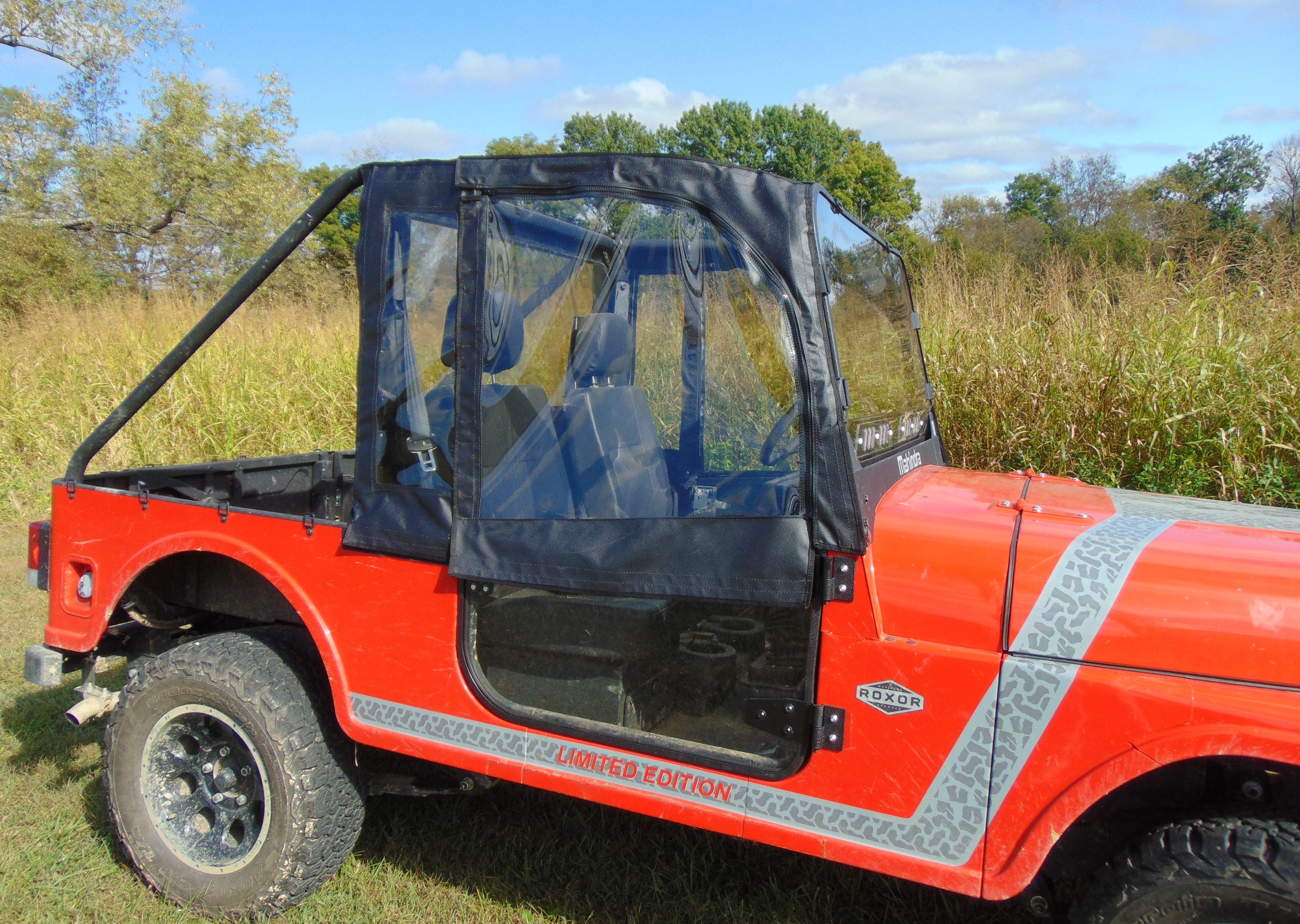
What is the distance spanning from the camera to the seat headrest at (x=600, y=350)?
2354mm

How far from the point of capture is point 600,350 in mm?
2434

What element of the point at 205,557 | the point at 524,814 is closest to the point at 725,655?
the point at 524,814

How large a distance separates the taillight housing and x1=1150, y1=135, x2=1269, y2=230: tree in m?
17.1

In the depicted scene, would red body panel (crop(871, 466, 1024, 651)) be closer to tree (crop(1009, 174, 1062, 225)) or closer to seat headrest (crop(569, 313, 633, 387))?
seat headrest (crop(569, 313, 633, 387))

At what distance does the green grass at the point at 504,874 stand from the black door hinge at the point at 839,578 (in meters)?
1.29

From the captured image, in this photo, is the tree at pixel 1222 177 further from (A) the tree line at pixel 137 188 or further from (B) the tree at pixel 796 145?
(B) the tree at pixel 796 145

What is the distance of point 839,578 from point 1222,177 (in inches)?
1245

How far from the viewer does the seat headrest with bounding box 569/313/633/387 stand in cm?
235

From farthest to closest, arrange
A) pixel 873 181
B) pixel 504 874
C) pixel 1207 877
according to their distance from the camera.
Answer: pixel 873 181 → pixel 504 874 → pixel 1207 877

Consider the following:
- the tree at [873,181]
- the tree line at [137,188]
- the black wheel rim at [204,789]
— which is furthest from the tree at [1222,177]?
the black wheel rim at [204,789]

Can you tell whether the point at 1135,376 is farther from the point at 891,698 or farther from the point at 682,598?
the point at 682,598

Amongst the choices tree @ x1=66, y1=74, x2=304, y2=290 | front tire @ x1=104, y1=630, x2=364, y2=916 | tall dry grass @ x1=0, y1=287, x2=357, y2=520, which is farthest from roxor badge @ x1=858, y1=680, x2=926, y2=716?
tree @ x1=66, y1=74, x2=304, y2=290

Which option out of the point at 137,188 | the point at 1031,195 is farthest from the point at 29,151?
the point at 1031,195

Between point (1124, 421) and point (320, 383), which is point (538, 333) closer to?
point (1124, 421)
